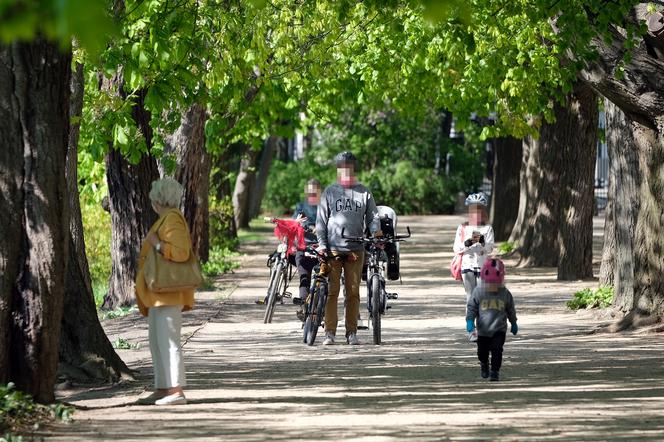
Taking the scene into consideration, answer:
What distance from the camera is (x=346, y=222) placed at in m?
13.9

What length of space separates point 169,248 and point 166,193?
403 mm

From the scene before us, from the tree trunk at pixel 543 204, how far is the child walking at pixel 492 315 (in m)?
15.9

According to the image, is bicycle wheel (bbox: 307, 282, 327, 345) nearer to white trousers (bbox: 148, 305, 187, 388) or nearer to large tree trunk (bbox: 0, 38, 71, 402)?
white trousers (bbox: 148, 305, 187, 388)

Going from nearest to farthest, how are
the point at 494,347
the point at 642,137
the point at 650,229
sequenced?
the point at 494,347
the point at 642,137
the point at 650,229

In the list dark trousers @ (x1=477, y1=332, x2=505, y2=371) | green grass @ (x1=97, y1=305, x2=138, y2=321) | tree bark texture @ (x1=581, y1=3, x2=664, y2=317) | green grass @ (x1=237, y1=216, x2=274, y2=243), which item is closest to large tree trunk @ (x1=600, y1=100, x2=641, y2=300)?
tree bark texture @ (x1=581, y1=3, x2=664, y2=317)

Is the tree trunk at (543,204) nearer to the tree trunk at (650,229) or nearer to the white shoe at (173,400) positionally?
the tree trunk at (650,229)

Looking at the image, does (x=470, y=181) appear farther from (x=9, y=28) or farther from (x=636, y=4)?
(x=9, y=28)

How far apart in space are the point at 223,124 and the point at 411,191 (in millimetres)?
35548

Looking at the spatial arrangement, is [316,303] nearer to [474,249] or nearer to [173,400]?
[474,249]

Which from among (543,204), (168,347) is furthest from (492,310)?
(543,204)

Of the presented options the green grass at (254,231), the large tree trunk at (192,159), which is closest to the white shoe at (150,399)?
the large tree trunk at (192,159)

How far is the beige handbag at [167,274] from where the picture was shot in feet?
31.9

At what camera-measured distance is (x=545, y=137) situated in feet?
92.0

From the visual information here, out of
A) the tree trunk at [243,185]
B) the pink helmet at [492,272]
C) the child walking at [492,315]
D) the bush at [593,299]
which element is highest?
the tree trunk at [243,185]
